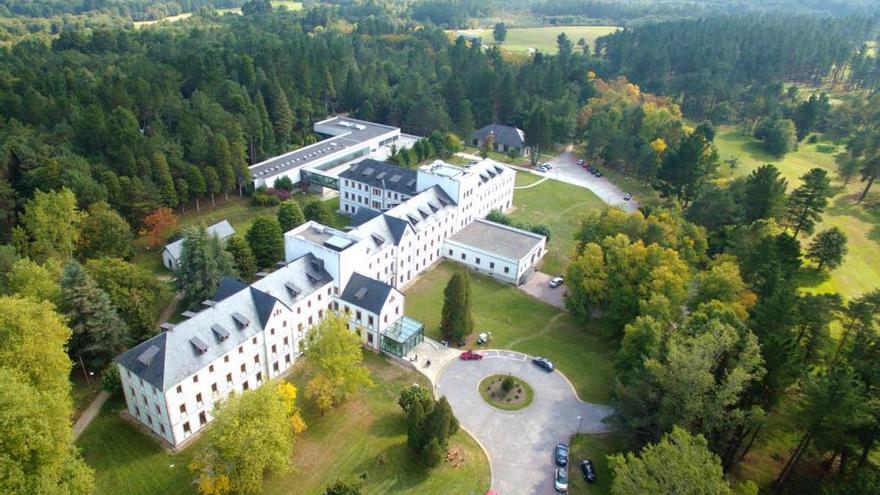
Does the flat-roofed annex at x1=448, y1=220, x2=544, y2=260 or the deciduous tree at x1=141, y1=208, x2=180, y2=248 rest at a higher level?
the deciduous tree at x1=141, y1=208, x2=180, y2=248

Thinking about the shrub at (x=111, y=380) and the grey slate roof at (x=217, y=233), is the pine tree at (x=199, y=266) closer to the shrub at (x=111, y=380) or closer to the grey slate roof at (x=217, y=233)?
the grey slate roof at (x=217, y=233)

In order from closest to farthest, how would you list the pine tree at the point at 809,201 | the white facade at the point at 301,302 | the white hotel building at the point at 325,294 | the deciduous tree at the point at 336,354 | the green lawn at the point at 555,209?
the white facade at the point at 301,302
the white hotel building at the point at 325,294
the deciduous tree at the point at 336,354
the pine tree at the point at 809,201
the green lawn at the point at 555,209

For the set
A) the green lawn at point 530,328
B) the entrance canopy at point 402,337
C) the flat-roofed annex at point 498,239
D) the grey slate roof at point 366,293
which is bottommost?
the green lawn at point 530,328

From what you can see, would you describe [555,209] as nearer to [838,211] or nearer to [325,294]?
[838,211]

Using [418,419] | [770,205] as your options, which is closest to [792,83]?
[770,205]

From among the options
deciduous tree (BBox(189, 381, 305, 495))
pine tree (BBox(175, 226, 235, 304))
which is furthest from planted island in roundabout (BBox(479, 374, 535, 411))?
pine tree (BBox(175, 226, 235, 304))

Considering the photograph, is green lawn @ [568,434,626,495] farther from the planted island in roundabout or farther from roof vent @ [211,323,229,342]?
roof vent @ [211,323,229,342]

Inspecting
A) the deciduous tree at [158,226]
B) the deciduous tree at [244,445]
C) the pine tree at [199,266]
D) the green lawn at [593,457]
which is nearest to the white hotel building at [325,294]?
the pine tree at [199,266]
